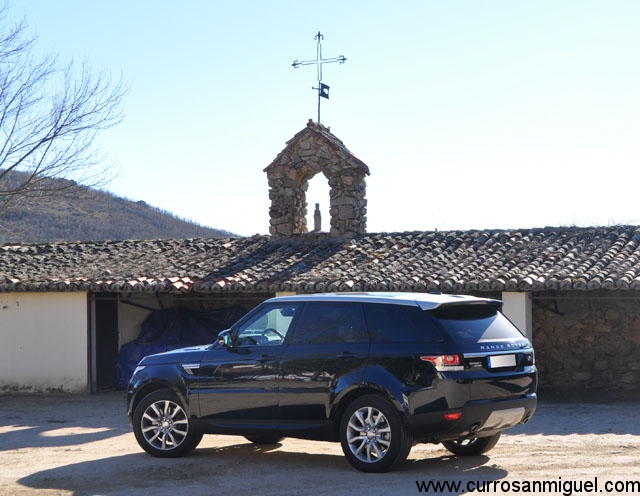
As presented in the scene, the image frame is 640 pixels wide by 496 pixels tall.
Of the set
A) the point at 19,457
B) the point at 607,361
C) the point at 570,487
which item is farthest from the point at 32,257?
the point at 570,487

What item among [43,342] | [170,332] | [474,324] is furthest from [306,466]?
[43,342]

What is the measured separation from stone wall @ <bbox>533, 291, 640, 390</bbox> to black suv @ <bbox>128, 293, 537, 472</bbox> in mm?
8604

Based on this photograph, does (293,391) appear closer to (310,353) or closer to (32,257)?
(310,353)

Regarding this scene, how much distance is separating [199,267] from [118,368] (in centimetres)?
266

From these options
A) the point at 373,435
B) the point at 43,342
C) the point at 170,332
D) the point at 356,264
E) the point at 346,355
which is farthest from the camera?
the point at 170,332

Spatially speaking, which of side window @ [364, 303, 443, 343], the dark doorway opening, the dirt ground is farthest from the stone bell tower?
side window @ [364, 303, 443, 343]

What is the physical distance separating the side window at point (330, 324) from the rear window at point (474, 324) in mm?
801

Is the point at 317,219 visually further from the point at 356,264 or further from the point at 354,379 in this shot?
the point at 354,379

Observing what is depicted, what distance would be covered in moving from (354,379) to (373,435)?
0.54 metres

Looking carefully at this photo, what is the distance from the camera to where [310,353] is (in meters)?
8.72

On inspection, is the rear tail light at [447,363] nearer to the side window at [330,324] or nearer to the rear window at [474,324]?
the rear window at [474,324]

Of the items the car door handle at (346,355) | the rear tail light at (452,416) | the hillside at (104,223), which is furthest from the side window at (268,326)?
the hillside at (104,223)

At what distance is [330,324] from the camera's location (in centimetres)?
882

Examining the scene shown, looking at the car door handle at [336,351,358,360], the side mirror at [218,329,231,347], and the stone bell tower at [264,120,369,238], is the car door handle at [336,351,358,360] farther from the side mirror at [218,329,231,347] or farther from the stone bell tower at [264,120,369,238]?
the stone bell tower at [264,120,369,238]
